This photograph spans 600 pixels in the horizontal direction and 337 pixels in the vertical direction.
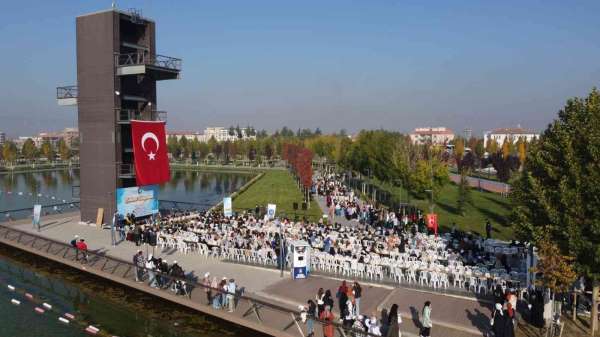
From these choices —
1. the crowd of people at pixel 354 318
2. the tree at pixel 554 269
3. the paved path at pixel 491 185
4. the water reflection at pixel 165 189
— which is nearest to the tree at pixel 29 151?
the water reflection at pixel 165 189

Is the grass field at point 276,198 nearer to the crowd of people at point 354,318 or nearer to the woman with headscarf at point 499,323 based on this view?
the crowd of people at point 354,318

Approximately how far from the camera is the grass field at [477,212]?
33619mm

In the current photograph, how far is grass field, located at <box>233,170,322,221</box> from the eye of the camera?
137 ft

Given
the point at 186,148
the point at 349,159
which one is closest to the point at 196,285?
the point at 349,159

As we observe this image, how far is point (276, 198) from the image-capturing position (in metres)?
51.4

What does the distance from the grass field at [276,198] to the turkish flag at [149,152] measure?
10.0 meters

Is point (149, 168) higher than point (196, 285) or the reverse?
higher

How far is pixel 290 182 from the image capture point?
230 ft

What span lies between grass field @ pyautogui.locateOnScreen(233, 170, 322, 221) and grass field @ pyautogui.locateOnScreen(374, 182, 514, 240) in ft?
30.1

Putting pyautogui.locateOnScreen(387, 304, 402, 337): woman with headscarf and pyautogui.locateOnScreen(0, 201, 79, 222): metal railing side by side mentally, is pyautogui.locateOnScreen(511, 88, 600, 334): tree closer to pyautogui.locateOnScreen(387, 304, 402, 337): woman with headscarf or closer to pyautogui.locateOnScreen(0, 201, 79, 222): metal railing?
pyautogui.locateOnScreen(387, 304, 402, 337): woman with headscarf

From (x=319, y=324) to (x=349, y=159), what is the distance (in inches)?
1958

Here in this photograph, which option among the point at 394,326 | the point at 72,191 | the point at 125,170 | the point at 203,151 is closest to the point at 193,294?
the point at 394,326

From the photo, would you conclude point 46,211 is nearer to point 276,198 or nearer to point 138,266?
point 276,198

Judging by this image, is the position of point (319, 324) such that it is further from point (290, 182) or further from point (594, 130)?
point (290, 182)
